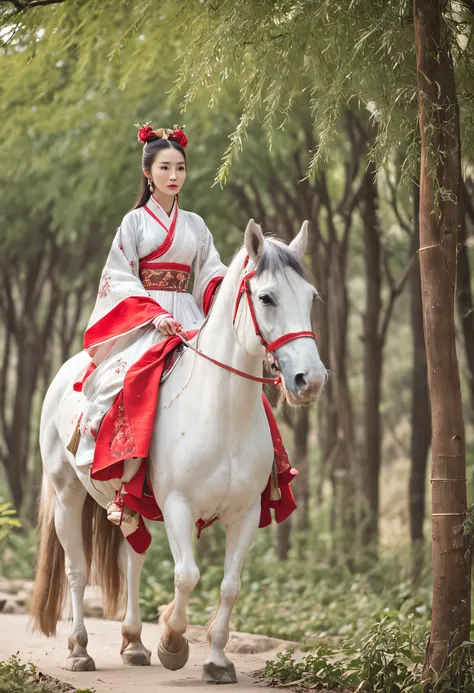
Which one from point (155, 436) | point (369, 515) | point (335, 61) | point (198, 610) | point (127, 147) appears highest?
point (127, 147)

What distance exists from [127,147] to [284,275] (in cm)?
669

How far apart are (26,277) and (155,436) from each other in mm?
10995

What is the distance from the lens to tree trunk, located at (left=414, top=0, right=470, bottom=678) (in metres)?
4.83

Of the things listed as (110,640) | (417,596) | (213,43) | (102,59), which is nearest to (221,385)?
(213,43)

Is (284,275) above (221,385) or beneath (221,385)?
above

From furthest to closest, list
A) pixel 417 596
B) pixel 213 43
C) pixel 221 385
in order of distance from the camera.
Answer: pixel 417 596 < pixel 213 43 < pixel 221 385

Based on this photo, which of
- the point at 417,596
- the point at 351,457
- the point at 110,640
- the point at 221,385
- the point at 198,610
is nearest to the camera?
the point at 221,385

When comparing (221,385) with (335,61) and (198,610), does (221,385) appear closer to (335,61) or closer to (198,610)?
(335,61)

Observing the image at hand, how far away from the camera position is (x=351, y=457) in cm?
1183

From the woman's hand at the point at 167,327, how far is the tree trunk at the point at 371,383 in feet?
20.3

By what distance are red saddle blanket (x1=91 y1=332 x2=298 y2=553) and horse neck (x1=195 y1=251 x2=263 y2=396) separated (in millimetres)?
380

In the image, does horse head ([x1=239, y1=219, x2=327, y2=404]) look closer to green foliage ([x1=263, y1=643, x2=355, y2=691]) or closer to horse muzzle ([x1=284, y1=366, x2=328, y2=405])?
horse muzzle ([x1=284, y1=366, x2=328, y2=405])

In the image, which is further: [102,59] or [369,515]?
[369,515]

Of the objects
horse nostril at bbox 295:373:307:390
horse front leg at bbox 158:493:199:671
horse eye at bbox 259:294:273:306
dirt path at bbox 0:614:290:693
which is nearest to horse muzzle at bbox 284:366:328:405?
horse nostril at bbox 295:373:307:390
